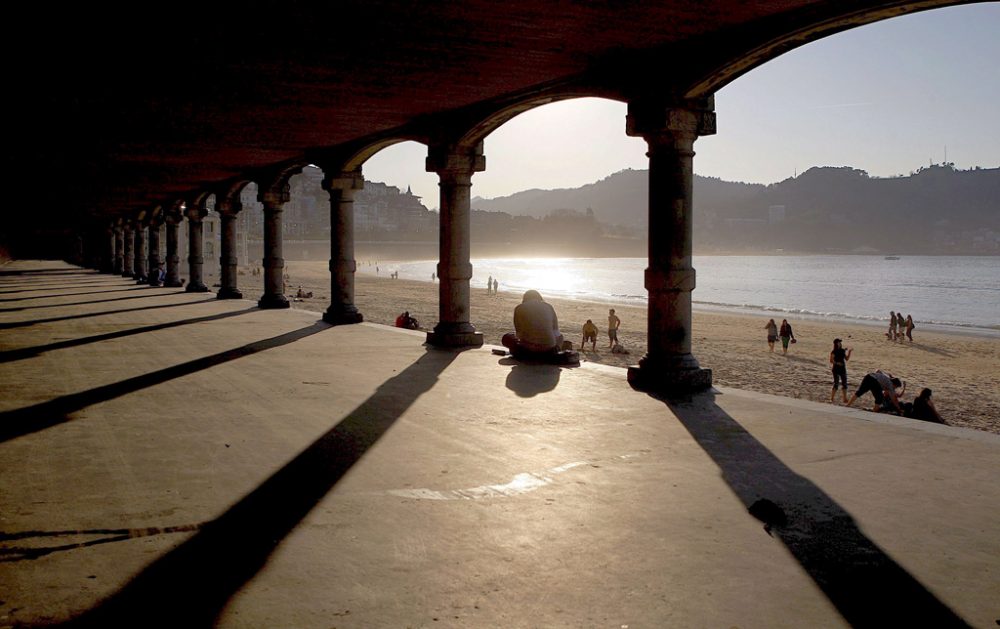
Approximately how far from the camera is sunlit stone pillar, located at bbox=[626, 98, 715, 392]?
8.50m

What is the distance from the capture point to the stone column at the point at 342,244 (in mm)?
15656

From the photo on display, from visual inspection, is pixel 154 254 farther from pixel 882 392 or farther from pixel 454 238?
pixel 882 392

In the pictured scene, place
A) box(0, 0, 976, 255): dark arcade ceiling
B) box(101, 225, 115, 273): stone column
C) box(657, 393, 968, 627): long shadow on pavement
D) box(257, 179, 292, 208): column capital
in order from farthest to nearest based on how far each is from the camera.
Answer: box(101, 225, 115, 273): stone column
box(257, 179, 292, 208): column capital
box(0, 0, 976, 255): dark arcade ceiling
box(657, 393, 968, 627): long shadow on pavement

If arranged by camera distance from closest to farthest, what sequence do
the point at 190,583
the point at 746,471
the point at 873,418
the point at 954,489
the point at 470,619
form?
the point at 470,619
the point at 190,583
the point at 954,489
the point at 746,471
the point at 873,418

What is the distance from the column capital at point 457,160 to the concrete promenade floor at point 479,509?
4615 millimetres

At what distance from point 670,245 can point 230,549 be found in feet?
19.8

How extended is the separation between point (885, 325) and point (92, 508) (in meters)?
41.4

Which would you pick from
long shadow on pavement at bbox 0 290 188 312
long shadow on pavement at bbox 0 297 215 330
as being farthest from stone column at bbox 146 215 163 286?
long shadow on pavement at bbox 0 297 215 330

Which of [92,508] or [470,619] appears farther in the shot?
[92,508]

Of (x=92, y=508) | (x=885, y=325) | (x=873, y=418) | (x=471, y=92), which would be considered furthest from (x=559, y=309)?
(x=92, y=508)

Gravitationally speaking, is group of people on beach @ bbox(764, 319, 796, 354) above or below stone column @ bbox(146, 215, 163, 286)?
below

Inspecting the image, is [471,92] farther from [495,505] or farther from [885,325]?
[885,325]

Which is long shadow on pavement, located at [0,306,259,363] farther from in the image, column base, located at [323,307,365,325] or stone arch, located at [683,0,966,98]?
stone arch, located at [683,0,966,98]

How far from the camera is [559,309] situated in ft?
146
